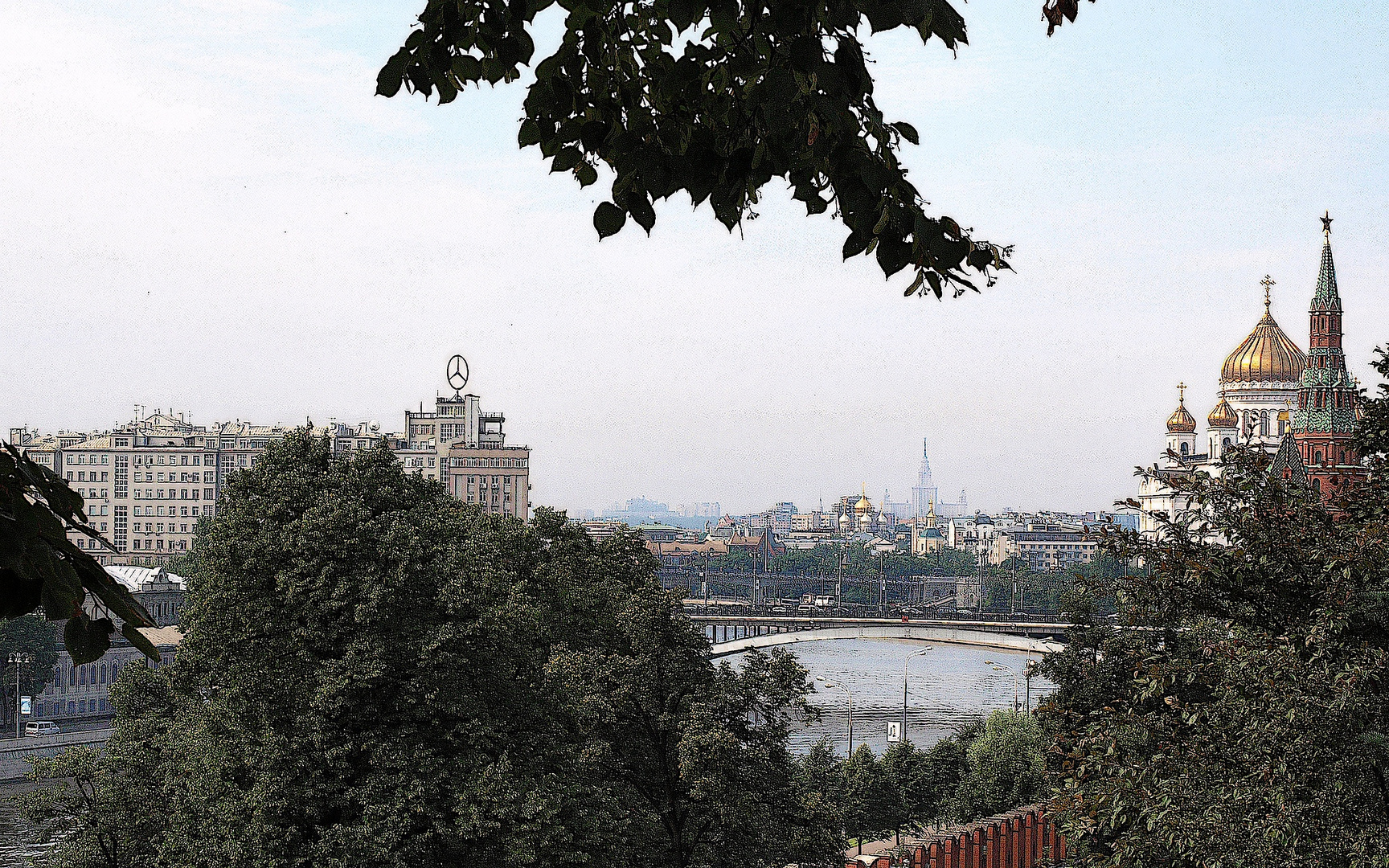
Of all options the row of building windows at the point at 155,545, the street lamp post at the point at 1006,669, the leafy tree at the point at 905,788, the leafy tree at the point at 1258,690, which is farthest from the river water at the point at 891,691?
the row of building windows at the point at 155,545

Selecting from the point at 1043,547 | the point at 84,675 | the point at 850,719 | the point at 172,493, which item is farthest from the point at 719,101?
the point at 1043,547

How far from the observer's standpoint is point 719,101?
3.10 metres

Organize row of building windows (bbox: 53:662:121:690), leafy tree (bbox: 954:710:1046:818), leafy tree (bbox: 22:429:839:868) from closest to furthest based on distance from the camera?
leafy tree (bbox: 22:429:839:868)
leafy tree (bbox: 954:710:1046:818)
row of building windows (bbox: 53:662:121:690)

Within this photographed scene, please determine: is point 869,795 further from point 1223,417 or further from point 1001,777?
point 1223,417

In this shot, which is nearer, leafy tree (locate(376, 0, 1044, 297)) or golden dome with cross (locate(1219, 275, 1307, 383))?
leafy tree (locate(376, 0, 1044, 297))

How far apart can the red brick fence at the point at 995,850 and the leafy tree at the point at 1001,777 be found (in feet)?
22.3

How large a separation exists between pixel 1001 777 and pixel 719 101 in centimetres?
2928

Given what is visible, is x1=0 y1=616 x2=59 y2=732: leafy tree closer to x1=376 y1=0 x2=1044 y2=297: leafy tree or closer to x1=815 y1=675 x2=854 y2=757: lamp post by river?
x1=815 y1=675 x2=854 y2=757: lamp post by river

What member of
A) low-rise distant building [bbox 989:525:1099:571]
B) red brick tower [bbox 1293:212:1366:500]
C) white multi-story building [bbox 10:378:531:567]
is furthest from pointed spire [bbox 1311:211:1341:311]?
low-rise distant building [bbox 989:525:1099:571]

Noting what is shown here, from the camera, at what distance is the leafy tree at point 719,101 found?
2512 millimetres

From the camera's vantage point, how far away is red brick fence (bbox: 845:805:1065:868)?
19.9m

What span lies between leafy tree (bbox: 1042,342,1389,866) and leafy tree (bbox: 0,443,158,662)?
7.06m

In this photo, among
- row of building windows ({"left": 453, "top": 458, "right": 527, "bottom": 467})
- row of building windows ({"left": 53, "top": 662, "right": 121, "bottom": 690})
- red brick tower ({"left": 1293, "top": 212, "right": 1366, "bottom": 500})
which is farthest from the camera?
row of building windows ({"left": 453, "top": 458, "right": 527, "bottom": 467})

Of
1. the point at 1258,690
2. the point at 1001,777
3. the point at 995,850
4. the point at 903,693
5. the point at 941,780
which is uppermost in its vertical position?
the point at 1258,690
